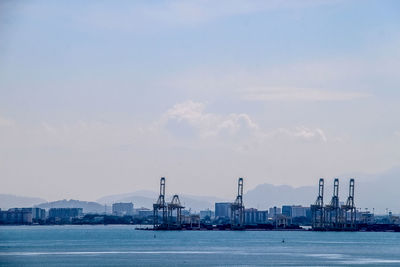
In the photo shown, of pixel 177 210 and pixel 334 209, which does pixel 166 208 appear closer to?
pixel 177 210

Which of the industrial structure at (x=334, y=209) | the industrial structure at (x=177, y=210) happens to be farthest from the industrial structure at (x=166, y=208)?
the industrial structure at (x=334, y=209)

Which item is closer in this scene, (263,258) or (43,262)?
(43,262)

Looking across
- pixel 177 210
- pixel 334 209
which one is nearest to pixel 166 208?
pixel 177 210

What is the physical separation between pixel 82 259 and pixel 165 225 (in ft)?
284

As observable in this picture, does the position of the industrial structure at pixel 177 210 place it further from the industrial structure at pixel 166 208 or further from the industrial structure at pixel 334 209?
the industrial structure at pixel 334 209

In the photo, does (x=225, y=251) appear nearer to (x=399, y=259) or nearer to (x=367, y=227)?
(x=399, y=259)

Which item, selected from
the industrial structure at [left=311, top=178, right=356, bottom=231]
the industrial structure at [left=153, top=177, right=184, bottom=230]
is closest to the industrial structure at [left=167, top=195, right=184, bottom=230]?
the industrial structure at [left=153, top=177, right=184, bottom=230]

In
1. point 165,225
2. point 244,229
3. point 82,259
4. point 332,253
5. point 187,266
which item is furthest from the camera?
point 244,229

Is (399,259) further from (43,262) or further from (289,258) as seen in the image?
(43,262)

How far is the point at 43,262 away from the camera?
69812 millimetres

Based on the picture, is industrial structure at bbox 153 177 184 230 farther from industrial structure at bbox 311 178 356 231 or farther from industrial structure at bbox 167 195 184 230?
industrial structure at bbox 311 178 356 231

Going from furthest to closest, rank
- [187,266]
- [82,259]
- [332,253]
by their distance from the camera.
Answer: [332,253], [82,259], [187,266]

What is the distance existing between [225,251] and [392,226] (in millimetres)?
99140

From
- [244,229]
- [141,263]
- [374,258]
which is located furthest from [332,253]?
[244,229]
